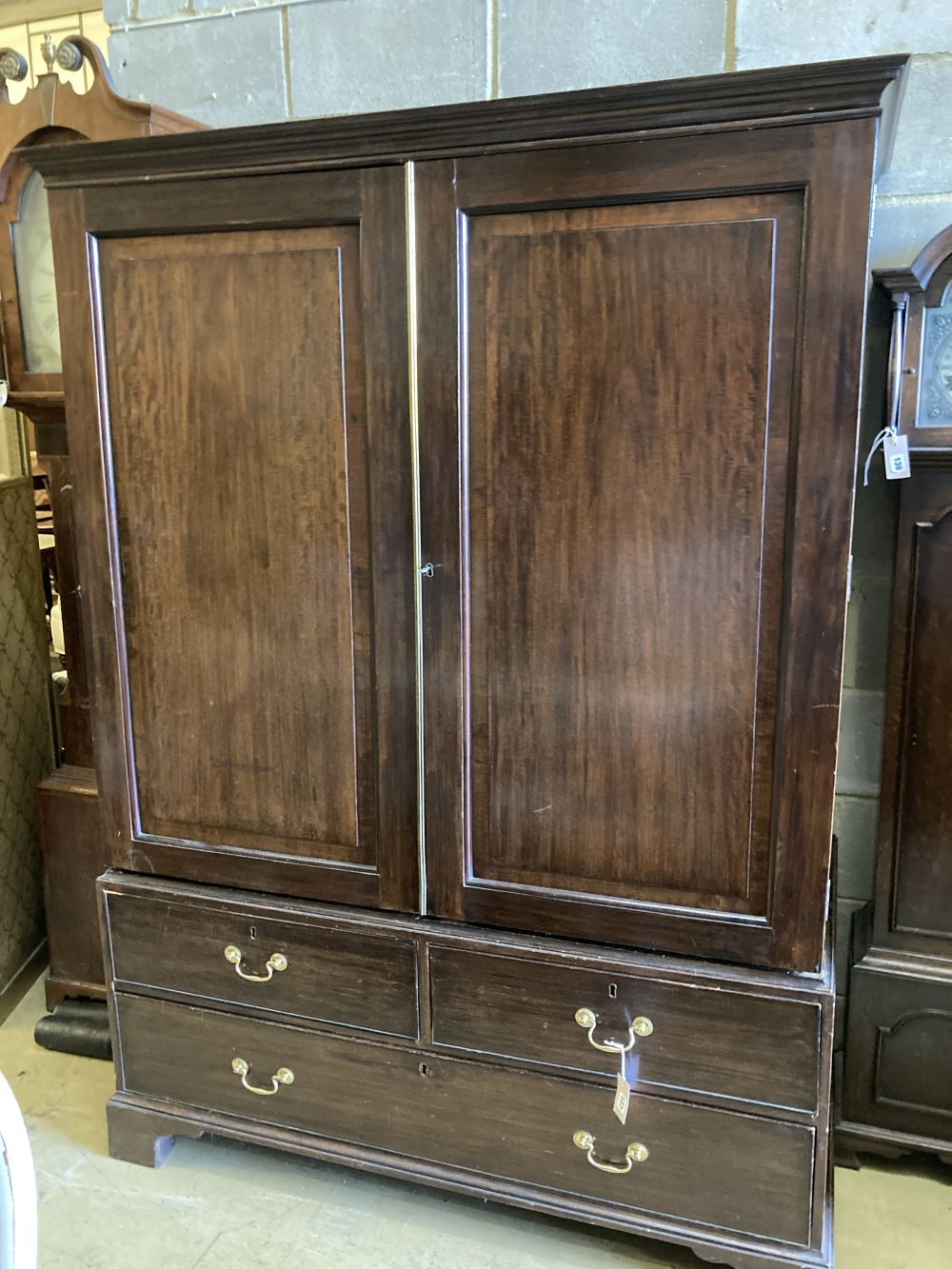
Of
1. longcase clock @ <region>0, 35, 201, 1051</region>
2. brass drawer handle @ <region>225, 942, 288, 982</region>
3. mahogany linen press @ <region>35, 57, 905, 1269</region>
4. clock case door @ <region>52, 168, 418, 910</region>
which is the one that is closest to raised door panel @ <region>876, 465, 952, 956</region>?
mahogany linen press @ <region>35, 57, 905, 1269</region>

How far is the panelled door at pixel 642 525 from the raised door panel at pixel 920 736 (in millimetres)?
427

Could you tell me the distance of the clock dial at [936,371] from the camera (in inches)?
63.7

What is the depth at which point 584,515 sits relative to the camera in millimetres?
1407

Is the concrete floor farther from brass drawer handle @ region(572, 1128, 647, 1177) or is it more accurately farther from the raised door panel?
the raised door panel

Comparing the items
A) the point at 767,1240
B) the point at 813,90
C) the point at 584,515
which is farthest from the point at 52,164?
the point at 767,1240

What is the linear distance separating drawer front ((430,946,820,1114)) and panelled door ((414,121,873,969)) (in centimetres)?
8

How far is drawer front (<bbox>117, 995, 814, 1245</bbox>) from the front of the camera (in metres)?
1.51

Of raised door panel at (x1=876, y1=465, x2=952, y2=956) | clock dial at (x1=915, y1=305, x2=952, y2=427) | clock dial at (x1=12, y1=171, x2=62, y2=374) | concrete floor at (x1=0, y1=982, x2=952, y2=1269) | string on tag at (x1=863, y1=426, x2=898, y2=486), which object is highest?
clock dial at (x1=12, y1=171, x2=62, y2=374)

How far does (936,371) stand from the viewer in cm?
163

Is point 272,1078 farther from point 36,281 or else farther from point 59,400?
point 36,281

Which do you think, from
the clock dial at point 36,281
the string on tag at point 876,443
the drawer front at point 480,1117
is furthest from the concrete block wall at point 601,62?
the drawer front at point 480,1117

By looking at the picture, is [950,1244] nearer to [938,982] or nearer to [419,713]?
[938,982]

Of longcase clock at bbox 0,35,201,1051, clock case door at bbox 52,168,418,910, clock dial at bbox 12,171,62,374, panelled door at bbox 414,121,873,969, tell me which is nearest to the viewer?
panelled door at bbox 414,121,873,969

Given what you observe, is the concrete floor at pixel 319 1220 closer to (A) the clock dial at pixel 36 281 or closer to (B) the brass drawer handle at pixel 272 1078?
(B) the brass drawer handle at pixel 272 1078
